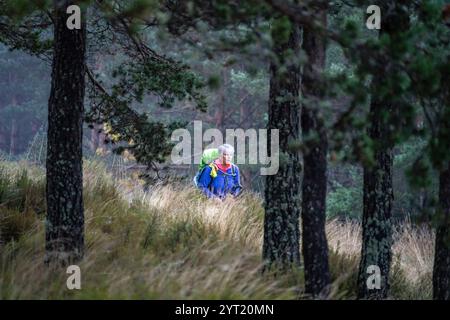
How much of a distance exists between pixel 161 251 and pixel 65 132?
153 cm

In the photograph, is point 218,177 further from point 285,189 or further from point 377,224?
point 377,224

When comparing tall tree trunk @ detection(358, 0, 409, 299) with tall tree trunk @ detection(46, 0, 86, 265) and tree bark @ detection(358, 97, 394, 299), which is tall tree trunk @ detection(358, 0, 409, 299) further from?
tall tree trunk @ detection(46, 0, 86, 265)

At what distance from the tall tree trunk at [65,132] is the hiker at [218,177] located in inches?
157

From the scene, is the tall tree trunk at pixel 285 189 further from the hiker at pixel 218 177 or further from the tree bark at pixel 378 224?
the hiker at pixel 218 177

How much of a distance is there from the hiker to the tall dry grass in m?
0.26

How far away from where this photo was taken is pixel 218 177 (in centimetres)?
1039

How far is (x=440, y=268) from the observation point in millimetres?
6453

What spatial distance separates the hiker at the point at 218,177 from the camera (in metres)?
10.3

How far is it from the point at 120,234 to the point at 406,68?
401 cm

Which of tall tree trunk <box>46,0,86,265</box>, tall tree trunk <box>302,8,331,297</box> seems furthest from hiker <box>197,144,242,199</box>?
tall tree trunk <box>302,8,331,297</box>

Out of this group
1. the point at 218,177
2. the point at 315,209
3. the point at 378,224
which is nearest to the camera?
the point at 315,209

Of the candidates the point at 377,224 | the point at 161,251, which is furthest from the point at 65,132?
the point at 377,224

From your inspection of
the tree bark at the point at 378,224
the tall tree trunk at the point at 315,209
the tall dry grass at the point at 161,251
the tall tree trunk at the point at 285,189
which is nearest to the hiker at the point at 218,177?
the tall dry grass at the point at 161,251
